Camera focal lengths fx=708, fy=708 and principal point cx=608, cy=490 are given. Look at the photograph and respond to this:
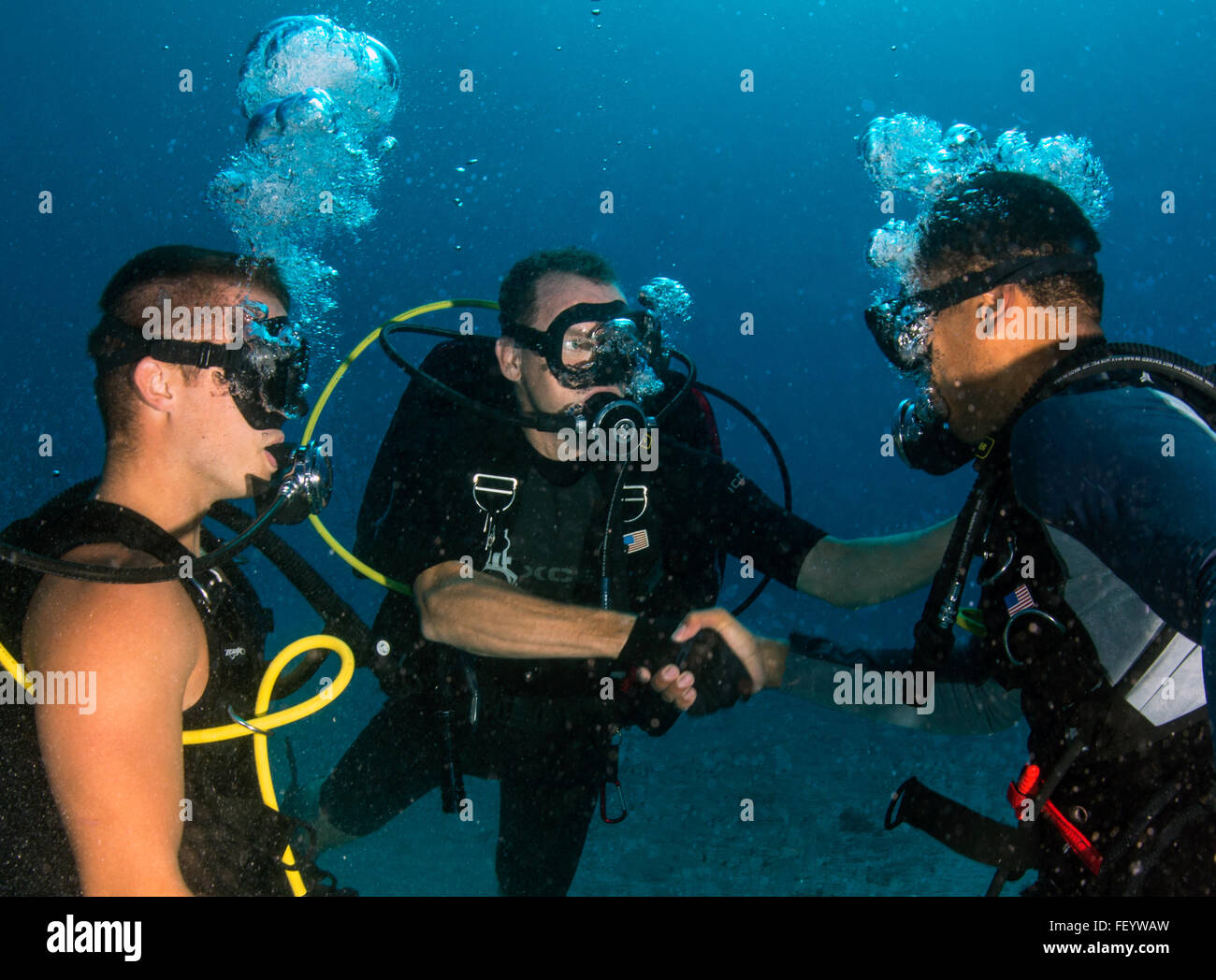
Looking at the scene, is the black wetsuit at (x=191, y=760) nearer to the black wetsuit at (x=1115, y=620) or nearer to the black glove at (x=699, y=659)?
the black glove at (x=699, y=659)

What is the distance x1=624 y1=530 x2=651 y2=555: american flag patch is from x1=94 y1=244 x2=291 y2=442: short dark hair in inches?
70.4

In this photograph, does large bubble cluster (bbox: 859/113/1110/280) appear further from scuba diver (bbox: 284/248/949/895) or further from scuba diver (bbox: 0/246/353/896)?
scuba diver (bbox: 0/246/353/896)

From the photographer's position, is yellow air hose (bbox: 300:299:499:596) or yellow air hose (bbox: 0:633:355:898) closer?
yellow air hose (bbox: 0:633:355:898)

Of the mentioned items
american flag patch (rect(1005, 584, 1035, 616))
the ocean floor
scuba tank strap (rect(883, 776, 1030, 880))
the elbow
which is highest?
american flag patch (rect(1005, 584, 1035, 616))

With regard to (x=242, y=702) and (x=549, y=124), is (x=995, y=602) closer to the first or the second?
(x=242, y=702)

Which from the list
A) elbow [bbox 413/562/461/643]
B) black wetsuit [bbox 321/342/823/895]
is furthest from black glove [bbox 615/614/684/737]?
elbow [bbox 413/562/461/643]

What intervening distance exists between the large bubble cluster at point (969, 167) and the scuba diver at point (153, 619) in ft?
7.48

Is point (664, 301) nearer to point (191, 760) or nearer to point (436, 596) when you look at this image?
point (436, 596)

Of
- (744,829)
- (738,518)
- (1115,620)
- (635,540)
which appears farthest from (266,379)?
(744,829)

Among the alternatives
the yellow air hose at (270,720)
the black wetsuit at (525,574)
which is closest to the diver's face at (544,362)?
the black wetsuit at (525,574)

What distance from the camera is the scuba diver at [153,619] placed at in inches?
60.2

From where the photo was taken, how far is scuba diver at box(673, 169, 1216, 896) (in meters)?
1.44

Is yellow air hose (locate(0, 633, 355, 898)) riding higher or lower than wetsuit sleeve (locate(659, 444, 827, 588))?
lower
